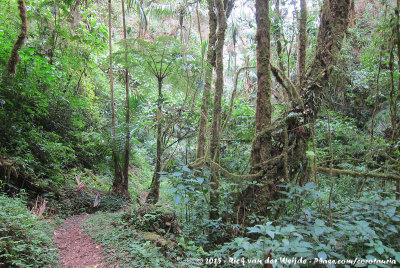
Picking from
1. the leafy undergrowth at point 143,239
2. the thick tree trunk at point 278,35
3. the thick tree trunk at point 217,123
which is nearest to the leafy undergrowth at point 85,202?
the leafy undergrowth at point 143,239

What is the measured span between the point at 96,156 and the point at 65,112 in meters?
2.27

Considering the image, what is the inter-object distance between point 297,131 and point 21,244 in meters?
3.87

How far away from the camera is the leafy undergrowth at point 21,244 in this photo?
2354mm

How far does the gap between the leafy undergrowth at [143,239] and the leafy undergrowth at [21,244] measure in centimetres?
75

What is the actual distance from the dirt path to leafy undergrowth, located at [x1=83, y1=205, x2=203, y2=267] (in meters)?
0.11

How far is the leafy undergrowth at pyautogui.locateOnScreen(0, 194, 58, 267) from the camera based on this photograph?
2.35m

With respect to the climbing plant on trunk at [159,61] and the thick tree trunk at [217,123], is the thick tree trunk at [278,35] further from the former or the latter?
the climbing plant on trunk at [159,61]

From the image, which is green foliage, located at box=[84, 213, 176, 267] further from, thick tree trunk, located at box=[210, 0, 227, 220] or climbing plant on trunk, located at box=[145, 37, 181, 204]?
climbing plant on trunk, located at box=[145, 37, 181, 204]

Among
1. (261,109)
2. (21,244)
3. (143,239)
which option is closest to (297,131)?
(261,109)

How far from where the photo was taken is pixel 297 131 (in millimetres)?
3402

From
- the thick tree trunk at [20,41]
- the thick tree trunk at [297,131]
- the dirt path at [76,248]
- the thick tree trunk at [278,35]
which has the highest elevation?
the thick tree trunk at [278,35]

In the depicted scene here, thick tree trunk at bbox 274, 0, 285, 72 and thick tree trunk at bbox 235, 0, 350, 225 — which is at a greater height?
thick tree trunk at bbox 274, 0, 285, 72

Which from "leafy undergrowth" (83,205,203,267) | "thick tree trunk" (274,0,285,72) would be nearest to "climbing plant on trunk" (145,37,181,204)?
"leafy undergrowth" (83,205,203,267)

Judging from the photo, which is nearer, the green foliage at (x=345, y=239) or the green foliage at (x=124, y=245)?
the green foliage at (x=345, y=239)
